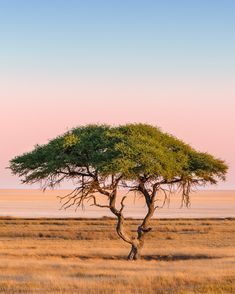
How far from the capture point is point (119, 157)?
38812mm

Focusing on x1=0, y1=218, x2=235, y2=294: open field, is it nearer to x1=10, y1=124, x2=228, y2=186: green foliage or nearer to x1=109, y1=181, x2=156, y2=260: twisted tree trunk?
x1=109, y1=181, x2=156, y2=260: twisted tree trunk

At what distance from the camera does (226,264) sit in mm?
34781

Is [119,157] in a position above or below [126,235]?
above

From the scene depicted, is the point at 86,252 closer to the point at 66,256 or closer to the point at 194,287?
the point at 66,256

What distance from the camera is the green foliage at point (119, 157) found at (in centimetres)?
3912

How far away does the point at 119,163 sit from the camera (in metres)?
38.2

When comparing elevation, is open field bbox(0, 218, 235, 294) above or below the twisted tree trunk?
below

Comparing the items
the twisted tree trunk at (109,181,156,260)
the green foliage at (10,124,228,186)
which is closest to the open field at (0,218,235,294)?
the twisted tree trunk at (109,181,156,260)

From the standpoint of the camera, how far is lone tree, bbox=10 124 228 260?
39.2m

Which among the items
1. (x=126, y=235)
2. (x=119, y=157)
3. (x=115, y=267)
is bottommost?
(x=115, y=267)

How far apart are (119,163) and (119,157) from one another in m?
0.64

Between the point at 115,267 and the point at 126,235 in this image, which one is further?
the point at 126,235

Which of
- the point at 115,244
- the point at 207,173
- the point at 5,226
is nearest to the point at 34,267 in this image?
the point at 207,173

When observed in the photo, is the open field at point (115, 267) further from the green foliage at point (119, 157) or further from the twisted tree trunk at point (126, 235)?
the green foliage at point (119, 157)
